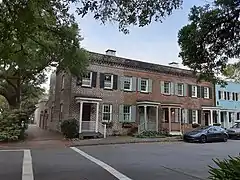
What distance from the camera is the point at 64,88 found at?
2641 centimetres

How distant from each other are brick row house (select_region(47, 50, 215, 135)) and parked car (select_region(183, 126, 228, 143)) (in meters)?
3.81

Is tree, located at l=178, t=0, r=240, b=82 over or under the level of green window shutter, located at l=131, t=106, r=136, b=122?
over

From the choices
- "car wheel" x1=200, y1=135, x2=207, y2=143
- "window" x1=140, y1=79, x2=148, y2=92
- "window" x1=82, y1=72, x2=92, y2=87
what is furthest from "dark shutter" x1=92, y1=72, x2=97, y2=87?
"car wheel" x1=200, y1=135, x2=207, y2=143

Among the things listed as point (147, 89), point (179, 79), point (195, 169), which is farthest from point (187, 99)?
point (195, 169)

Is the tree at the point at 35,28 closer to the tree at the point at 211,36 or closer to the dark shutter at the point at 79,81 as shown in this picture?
the tree at the point at 211,36

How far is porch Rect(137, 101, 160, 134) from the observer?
26.5m

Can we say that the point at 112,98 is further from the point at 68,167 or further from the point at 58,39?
the point at 68,167

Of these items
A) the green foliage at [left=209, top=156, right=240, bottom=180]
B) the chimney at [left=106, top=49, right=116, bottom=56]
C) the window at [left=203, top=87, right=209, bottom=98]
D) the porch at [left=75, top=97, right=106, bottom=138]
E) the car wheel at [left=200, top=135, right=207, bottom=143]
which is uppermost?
the chimney at [left=106, top=49, right=116, bottom=56]

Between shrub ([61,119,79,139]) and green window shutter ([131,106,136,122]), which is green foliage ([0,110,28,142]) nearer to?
shrub ([61,119,79,139])

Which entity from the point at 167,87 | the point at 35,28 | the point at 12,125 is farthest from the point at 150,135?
the point at 35,28

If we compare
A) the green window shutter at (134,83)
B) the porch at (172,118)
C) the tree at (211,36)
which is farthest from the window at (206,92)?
the tree at (211,36)

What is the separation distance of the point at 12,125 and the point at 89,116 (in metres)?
6.67

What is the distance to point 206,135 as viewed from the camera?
24266 mm

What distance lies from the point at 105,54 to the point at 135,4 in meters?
19.6
